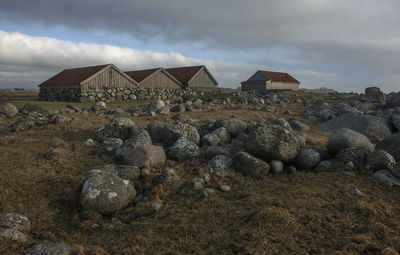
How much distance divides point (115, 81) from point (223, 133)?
25.8m

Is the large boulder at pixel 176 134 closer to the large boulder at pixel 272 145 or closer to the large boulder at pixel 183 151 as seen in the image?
the large boulder at pixel 183 151

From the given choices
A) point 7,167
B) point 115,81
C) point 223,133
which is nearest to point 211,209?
point 223,133

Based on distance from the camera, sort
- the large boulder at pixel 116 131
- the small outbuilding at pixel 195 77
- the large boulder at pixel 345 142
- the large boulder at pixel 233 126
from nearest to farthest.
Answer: the large boulder at pixel 345 142 < the large boulder at pixel 116 131 < the large boulder at pixel 233 126 < the small outbuilding at pixel 195 77

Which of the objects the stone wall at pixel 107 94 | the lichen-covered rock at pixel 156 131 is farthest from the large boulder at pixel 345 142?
A: the stone wall at pixel 107 94

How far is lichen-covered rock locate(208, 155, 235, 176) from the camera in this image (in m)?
9.24

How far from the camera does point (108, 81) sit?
33.9 m

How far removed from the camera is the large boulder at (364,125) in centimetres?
1755

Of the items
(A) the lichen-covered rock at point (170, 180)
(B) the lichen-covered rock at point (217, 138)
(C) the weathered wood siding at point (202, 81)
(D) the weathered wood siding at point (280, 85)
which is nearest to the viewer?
(A) the lichen-covered rock at point (170, 180)

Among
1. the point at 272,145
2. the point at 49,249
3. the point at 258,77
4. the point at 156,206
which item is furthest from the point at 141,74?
the point at 49,249

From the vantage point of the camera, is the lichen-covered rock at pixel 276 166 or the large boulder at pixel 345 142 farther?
the large boulder at pixel 345 142

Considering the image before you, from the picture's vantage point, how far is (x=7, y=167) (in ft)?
29.2

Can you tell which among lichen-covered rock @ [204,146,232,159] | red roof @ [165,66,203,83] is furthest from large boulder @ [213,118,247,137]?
red roof @ [165,66,203,83]

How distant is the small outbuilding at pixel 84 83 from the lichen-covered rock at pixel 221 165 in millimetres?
26281

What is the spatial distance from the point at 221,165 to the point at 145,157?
8.96 feet
